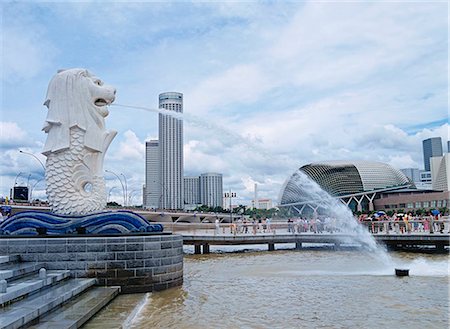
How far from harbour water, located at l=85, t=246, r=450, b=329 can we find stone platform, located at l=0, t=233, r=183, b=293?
0.57 m

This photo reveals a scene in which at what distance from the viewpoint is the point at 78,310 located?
820cm

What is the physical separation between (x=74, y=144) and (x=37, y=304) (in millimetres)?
7600

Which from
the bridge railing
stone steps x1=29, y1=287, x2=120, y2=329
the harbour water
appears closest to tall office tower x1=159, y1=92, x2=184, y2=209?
the bridge railing

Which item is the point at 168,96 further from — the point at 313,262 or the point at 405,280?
the point at 405,280

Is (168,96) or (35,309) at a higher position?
(168,96)

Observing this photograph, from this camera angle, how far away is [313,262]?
1972 centimetres

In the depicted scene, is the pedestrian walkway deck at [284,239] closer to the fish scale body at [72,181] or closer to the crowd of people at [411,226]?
the crowd of people at [411,226]

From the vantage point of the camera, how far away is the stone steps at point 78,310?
7113 millimetres

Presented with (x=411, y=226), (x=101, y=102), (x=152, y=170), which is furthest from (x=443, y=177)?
(x=101, y=102)

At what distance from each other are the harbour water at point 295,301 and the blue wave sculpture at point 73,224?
2369mm

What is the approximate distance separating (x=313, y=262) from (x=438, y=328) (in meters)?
11.6

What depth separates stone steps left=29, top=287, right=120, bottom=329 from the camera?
711cm

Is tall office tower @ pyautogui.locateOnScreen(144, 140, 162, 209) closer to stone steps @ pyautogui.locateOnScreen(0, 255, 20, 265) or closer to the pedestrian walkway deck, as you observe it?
the pedestrian walkway deck

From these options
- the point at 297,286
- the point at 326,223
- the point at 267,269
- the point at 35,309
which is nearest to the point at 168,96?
the point at 326,223
